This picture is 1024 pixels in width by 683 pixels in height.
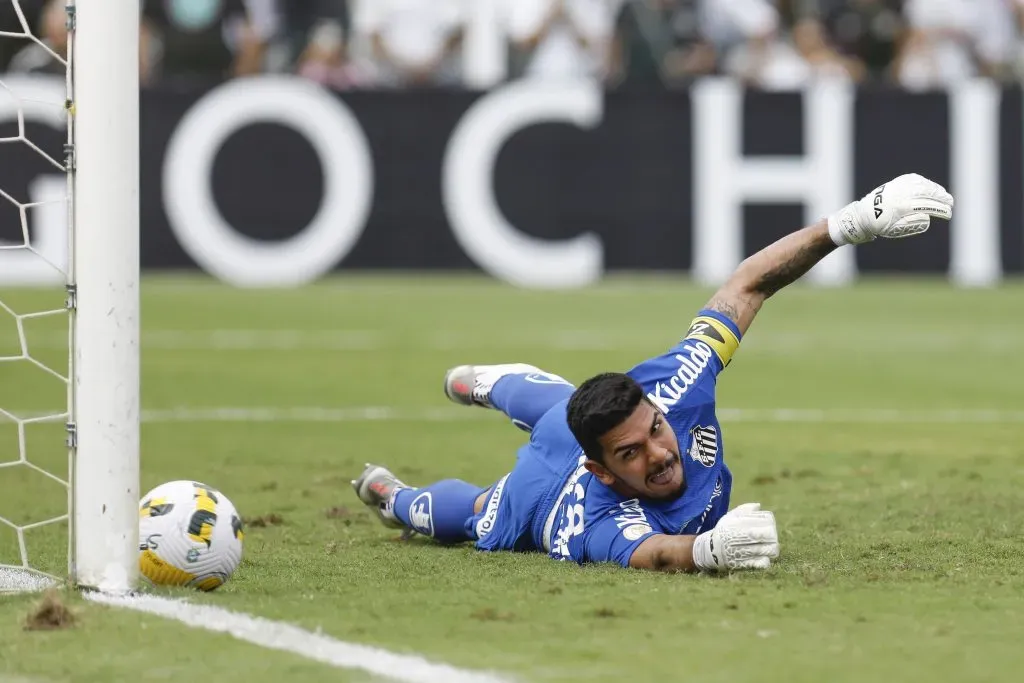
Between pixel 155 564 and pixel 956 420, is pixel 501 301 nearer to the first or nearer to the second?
pixel 956 420

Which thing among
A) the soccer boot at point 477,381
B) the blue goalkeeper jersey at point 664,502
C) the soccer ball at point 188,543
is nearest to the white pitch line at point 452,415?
the soccer boot at point 477,381

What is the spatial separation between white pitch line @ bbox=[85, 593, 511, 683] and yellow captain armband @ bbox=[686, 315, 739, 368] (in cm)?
211

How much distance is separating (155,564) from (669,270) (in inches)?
542

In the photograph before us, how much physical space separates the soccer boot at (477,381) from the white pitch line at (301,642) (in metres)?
2.21

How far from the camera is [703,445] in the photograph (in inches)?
242

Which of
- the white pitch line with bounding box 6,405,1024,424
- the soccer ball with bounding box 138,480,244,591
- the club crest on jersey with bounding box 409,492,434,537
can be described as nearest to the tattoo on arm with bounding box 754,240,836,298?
the club crest on jersey with bounding box 409,492,434,537

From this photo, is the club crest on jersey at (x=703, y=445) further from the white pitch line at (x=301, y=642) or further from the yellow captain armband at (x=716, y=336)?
the white pitch line at (x=301, y=642)

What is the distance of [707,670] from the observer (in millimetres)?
4434

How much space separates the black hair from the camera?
5734 millimetres

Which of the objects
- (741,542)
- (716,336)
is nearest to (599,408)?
(741,542)

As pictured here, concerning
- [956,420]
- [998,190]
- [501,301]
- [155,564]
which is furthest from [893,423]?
[998,190]

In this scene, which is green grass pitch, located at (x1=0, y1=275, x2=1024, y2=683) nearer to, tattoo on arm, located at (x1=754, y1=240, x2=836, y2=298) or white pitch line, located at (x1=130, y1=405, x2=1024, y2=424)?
white pitch line, located at (x1=130, y1=405, x2=1024, y2=424)

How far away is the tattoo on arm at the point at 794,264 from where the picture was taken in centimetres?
655

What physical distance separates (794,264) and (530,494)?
130cm
